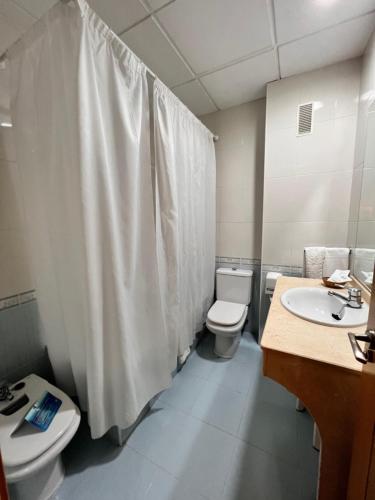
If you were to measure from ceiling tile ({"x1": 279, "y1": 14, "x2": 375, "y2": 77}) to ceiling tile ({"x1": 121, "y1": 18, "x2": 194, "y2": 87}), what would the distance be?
71 cm

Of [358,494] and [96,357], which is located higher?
[96,357]

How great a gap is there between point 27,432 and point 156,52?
224 centimetres

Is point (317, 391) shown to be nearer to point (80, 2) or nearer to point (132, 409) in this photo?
point (132, 409)

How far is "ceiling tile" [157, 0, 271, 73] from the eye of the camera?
107 cm

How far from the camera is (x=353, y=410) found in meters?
0.69

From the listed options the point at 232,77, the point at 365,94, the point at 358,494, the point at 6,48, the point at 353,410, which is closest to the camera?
the point at 358,494

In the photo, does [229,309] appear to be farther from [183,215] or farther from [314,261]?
[183,215]

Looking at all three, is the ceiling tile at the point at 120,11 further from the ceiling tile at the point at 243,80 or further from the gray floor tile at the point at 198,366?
the gray floor tile at the point at 198,366

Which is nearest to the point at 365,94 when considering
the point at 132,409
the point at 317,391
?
the point at 317,391

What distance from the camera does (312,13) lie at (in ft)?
3.61

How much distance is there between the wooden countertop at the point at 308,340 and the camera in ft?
2.34

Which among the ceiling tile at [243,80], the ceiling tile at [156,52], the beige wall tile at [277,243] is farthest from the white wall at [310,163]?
the ceiling tile at [156,52]

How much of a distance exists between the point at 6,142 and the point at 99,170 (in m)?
0.65

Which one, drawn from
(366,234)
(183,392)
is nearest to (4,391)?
(183,392)
